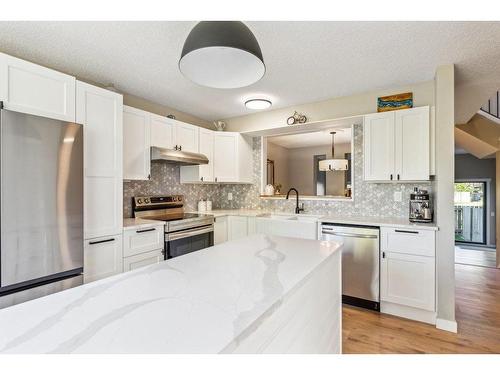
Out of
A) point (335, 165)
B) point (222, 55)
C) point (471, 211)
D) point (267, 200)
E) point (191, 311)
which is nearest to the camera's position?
point (191, 311)

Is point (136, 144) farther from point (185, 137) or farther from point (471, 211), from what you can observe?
point (471, 211)

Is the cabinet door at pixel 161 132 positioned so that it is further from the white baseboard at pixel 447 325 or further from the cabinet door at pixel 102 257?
the white baseboard at pixel 447 325

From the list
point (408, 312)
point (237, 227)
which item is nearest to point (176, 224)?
point (237, 227)

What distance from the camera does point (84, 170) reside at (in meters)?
2.18

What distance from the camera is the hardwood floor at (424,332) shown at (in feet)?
6.97

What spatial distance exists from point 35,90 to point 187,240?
6.45 ft

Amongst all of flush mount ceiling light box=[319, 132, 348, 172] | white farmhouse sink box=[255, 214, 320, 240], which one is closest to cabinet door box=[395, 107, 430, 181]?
white farmhouse sink box=[255, 214, 320, 240]

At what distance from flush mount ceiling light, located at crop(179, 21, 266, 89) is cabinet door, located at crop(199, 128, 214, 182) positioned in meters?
2.24

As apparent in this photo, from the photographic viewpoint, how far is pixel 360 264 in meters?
2.81

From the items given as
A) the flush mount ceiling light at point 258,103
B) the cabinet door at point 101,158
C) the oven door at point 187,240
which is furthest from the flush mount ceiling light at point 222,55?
the oven door at point 187,240

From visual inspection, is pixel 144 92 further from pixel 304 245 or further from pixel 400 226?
pixel 400 226

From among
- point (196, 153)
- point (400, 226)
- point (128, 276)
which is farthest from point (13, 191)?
point (400, 226)

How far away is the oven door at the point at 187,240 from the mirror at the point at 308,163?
2194 millimetres

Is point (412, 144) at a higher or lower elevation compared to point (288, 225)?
higher
